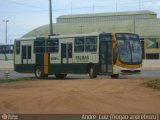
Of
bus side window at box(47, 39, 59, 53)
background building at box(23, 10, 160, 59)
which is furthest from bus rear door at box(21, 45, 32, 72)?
background building at box(23, 10, 160, 59)

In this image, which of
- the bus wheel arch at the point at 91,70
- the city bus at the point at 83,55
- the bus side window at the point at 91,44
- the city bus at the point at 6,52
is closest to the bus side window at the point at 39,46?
the city bus at the point at 83,55

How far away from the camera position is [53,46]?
35062 mm

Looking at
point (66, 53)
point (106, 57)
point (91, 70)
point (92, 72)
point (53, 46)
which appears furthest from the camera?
point (53, 46)

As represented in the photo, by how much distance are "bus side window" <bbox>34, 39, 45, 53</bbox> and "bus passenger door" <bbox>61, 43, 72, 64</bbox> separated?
2.00 m

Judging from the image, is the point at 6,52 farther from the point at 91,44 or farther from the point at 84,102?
the point at 84,102

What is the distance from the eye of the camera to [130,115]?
12961 millimetres

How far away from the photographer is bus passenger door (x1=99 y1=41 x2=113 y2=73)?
3125cm

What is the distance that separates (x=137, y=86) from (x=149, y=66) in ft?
126

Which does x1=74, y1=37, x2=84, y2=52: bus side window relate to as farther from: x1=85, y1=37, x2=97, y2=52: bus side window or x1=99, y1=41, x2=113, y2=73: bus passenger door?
x1=99, y1=41, x2=113, y2=73: bus passenger door

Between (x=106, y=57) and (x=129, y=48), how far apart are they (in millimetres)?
1560

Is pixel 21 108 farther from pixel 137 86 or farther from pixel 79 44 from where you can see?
pixel 79 44

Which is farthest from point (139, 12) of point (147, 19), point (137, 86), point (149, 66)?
point (137, 86)

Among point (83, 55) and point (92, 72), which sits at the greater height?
point (83, 55)

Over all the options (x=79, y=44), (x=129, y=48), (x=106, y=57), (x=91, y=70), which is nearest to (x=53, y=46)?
(x=79, y=44)
